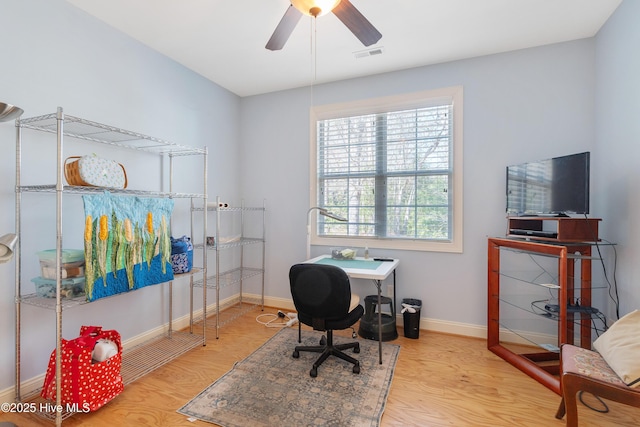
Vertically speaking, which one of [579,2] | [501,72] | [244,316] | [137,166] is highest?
[579,2]

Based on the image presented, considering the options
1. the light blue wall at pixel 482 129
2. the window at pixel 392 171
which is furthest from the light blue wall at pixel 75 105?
the window at pixel 392 171

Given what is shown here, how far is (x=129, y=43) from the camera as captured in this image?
8.44 ft

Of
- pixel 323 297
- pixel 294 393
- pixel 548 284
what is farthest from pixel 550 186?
pixel 294 393

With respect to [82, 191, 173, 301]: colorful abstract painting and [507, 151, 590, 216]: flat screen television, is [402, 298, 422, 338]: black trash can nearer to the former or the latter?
[507, 151, 590, 216]: flat screen television

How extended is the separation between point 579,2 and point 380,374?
120 inches

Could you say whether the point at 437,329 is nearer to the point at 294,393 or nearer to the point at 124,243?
the point at 294,393

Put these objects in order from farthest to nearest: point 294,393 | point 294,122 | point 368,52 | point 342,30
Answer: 1. point 294,122
2. point 368,52
3. point 342,30
4. point 294,393

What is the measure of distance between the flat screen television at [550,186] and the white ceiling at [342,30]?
3.69 ft

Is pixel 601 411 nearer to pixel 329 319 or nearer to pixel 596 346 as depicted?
pixel 596 346

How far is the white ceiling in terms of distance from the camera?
2174 millimetres

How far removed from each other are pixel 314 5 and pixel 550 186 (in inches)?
82.3

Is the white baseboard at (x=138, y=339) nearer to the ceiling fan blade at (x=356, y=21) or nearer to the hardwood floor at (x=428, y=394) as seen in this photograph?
the hardwood floor at (x=428, y=394)

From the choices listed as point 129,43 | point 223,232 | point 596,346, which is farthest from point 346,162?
point 596,346

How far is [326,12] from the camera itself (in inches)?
68.3
